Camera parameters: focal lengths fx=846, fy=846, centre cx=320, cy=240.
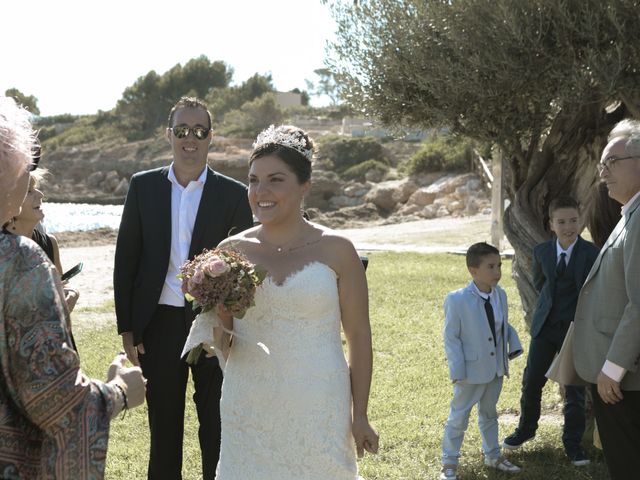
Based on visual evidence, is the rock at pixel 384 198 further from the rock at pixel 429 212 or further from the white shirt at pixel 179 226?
the white shirt at pixel 179 226

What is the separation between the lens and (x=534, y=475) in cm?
651

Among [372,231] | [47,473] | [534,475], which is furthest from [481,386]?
[372,231]

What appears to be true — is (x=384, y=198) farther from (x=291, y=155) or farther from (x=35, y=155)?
(x=35, y=155)

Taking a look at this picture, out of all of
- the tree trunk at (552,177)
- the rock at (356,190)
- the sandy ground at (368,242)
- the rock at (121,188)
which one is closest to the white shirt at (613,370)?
the tree trunk at (552,177)

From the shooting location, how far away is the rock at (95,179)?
70125mm

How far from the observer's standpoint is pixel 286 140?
14.9ft

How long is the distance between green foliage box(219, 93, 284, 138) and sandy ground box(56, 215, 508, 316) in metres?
34.7

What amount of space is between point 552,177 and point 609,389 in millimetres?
3971

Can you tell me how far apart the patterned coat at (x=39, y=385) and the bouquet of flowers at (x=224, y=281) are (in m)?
1.30

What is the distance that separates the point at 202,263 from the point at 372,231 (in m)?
29.2

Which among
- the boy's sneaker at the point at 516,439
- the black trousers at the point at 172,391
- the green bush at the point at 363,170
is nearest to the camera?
the black trousers at the point at 172,391

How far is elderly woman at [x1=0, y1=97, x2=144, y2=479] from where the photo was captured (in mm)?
2652

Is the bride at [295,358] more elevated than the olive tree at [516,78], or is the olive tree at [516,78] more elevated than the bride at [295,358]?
the olive tree at [516,78]

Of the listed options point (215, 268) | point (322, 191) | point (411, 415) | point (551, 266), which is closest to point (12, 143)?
point (215, 268)
